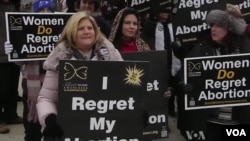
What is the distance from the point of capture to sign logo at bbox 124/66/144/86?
3555 millimetres

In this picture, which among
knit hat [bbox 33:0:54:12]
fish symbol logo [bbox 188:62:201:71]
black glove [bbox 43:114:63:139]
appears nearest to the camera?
black glove [bbox 43:114:63:139]

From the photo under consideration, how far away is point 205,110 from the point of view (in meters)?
4.73

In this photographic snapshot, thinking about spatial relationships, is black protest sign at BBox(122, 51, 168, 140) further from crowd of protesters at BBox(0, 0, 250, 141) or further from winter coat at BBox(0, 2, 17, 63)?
winter coat at BBox(0, 2, 17, 63)

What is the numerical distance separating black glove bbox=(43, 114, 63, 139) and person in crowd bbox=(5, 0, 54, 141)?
60.1 inches

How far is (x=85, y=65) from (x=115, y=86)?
10.8 inches

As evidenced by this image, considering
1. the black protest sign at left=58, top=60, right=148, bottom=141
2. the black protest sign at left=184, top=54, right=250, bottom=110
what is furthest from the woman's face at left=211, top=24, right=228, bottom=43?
the black protest sign at left=58, top=60, right=148, bottom=141

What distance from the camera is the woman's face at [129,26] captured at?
4.85 m

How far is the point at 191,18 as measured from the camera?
5812 mm

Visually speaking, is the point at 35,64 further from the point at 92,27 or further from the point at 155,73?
the point at 92,27

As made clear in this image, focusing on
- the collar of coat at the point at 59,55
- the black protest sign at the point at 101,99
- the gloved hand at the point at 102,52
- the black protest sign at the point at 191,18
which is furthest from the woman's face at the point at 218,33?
the collar of coat at the point at 59,55

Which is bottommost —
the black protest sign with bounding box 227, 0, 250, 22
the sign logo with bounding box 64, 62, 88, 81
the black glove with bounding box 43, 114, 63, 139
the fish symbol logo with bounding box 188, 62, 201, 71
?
the black glove with bounding box 43, 114, 63, 139

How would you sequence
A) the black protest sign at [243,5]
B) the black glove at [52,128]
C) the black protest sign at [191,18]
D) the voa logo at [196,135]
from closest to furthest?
the black glove at [52,128] → the voa logo at [196,135] → the black protest sign at [191,18] → the black protest sign at [243,5]

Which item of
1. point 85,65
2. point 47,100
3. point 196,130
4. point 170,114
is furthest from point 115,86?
point 170,114

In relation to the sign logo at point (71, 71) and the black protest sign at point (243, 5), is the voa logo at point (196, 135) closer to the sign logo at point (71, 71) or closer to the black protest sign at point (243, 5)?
the black protest sign at point (243, 5)
